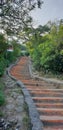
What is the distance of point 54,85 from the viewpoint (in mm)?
10234

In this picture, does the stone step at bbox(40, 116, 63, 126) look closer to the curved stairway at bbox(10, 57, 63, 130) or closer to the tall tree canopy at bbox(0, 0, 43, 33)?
the curved stairway at bbox(10, 57, 63, 130)

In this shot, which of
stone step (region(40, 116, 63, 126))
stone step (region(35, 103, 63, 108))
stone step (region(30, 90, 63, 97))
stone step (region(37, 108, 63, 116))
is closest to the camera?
stone step (region(40, 116, 63, 126))

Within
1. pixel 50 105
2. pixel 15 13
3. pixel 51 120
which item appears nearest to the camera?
pixel 15 13

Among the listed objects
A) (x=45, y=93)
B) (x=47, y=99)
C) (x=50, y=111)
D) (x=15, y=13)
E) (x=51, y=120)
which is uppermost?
(x=15, y=13)

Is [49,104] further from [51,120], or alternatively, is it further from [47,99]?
[51,120]

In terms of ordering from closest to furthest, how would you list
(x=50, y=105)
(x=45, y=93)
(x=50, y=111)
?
1. (x=50, y=111)
2. (x=50, y=105)
3. (x=45, y=93)

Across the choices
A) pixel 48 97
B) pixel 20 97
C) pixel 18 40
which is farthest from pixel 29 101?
pixel 18 40

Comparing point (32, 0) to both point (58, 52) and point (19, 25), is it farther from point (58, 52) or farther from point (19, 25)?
point (58, 52)

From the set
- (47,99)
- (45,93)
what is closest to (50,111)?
(47,99)

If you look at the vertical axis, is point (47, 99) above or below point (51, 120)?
below

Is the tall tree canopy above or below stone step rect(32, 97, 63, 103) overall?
above

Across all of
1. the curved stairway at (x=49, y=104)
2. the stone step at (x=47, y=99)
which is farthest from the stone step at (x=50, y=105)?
the stone step at (x=47, y=99)

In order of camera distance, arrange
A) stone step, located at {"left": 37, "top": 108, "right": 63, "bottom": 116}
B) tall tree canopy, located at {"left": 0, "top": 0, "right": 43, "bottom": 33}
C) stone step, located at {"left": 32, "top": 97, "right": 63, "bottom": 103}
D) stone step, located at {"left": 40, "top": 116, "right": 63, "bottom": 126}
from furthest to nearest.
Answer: stone step, located at {"left": 32, "top": 97, "right": 63, "bottom": 103}
stone step, located at {"left": 37, "top": 108, "right": 63, "bottom": 116}
stone step, located at {"left": 40, "top": 116, "right": 63, "bottom": 126}
tall tree canopy, located at {"left": 0, "top": 0, "right": 43, "bottom": 33}

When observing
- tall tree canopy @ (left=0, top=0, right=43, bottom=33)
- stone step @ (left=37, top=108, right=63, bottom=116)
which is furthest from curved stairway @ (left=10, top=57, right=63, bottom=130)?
tall tree canopy @ (left=0, top=0, right=43, bottom=33)
